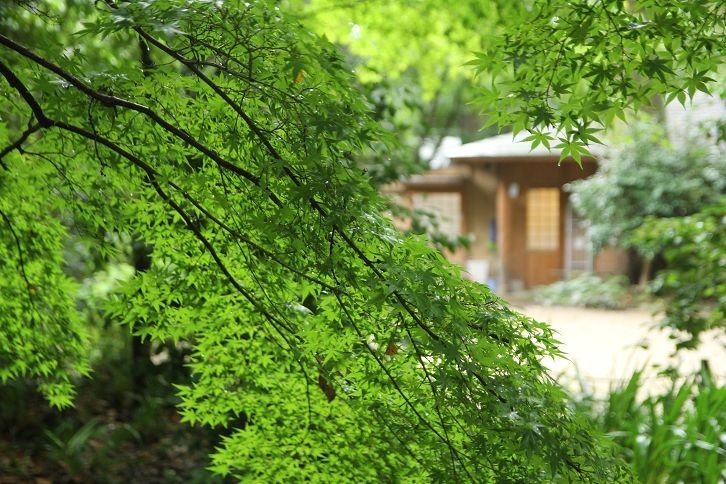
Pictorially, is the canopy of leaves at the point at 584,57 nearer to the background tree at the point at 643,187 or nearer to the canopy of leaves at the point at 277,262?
the canopy of leaves at the point at 277,262

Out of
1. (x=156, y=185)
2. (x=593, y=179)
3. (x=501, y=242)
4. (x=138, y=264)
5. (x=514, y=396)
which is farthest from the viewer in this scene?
(x=501, y=242)

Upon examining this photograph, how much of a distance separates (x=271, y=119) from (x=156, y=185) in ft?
1.31

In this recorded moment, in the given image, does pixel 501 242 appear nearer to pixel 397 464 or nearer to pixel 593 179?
pixel 593 179

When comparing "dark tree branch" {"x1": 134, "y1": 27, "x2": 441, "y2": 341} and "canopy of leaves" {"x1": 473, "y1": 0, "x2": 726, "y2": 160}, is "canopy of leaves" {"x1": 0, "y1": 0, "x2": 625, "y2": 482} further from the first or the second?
"canopy of leaves" {"x1": 473, "y1": 0, "x2": 726, "y2": 160}

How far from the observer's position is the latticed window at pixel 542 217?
16656 mm

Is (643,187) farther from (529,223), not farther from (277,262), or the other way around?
(277,262)

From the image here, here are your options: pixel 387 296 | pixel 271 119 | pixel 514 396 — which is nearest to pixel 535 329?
pixel 514 396

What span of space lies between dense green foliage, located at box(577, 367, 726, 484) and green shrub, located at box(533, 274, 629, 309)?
9.59 meters

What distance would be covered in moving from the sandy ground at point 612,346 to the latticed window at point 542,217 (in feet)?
9.61

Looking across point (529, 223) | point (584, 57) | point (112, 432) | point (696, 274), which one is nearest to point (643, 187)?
point (529, 223)

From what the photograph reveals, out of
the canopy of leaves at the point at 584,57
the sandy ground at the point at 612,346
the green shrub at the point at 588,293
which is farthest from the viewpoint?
the green shrub at the point at 588,293

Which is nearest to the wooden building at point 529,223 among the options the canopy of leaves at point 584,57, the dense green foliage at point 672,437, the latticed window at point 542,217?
the latticed window at point 542,217

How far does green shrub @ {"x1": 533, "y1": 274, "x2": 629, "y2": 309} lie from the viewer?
13758 millimetres

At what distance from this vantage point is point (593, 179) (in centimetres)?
1381
